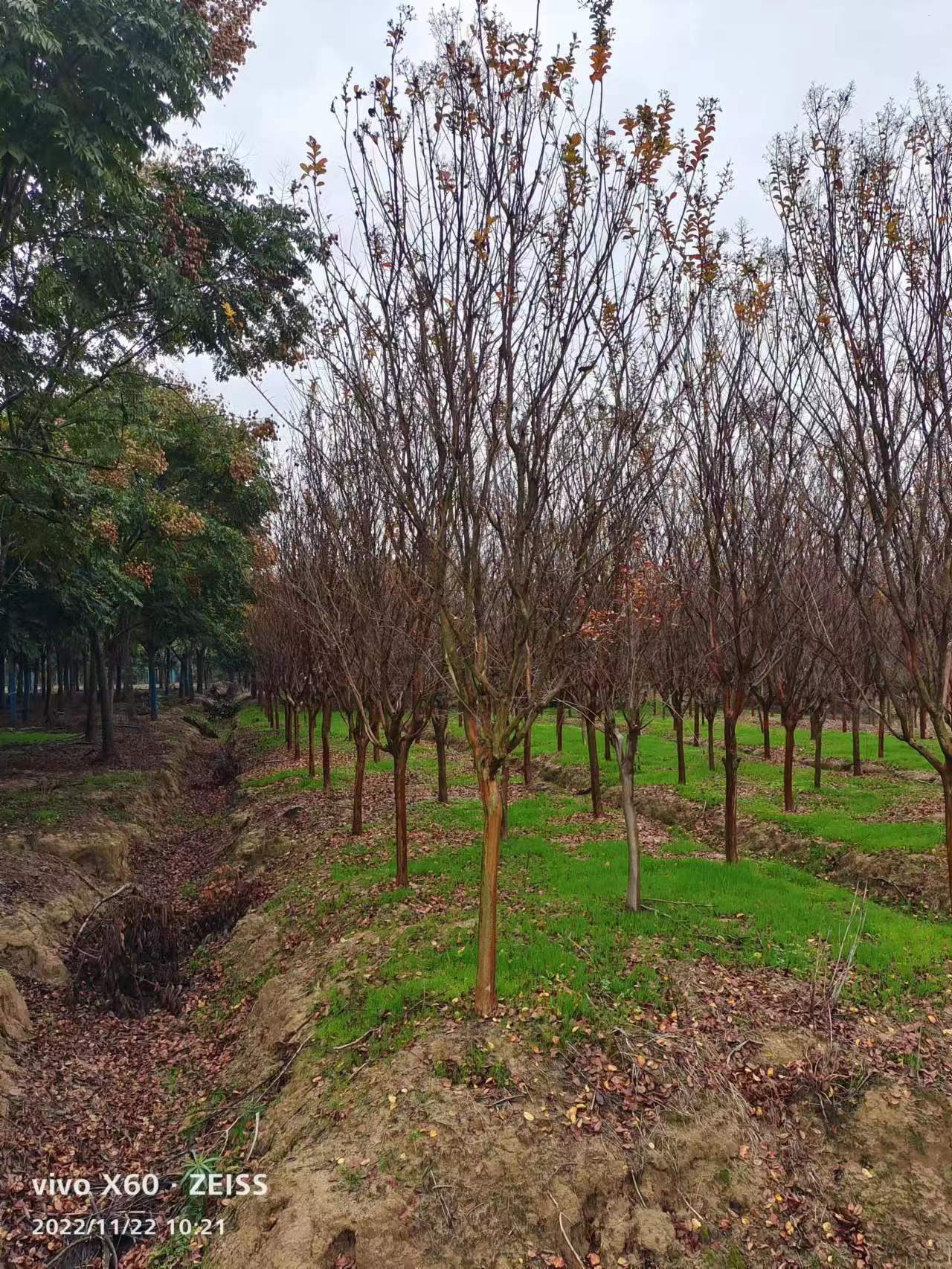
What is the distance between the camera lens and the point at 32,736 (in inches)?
997

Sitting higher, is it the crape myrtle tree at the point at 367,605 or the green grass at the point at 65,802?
the crape myrtle tree at the point at 367,605

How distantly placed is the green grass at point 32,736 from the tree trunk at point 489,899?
20926mm

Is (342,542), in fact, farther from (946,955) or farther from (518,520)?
(946,955)

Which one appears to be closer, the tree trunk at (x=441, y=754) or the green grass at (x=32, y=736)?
the tree trunk at (x=441, y=754)

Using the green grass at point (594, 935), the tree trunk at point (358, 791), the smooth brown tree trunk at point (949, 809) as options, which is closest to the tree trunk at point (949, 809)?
the smooth brown tree trunk at point (949, 809)

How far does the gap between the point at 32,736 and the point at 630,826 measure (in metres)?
24.6

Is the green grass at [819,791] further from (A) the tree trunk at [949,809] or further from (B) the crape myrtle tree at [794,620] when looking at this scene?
(A) the tree trunk at [949,809]

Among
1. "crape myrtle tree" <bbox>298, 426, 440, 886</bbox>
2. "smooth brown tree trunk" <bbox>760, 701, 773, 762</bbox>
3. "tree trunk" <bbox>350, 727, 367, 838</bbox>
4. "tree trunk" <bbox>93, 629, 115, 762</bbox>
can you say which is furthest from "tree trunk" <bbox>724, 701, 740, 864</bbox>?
"tree trunk" <bbox>93, 629, 115, 762</bbox>

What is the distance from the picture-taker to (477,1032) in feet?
19.2

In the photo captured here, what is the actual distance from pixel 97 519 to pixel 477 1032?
9.44 metres

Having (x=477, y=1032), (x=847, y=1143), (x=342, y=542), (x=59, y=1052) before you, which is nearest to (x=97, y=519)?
(x=342, y=542)

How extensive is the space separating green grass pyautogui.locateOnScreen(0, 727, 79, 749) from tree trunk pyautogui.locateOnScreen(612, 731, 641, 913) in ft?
67.5

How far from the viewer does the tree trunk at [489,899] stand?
5945mm

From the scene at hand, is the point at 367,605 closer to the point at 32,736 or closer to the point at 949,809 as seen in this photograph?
the point at 949,809
